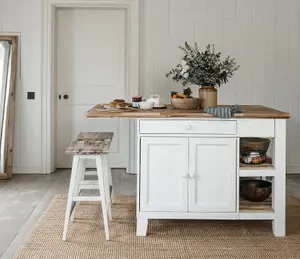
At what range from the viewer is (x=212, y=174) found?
115 inches

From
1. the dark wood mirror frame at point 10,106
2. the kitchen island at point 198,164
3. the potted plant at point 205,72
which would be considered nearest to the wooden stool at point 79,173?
the kitchen island at point 198,164

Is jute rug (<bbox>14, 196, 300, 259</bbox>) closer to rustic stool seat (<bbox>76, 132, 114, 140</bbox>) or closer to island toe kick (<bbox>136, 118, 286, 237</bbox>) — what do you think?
island toe kick (<bbox>136, 118, 286, 237</bbox>)

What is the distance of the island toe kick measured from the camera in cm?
290

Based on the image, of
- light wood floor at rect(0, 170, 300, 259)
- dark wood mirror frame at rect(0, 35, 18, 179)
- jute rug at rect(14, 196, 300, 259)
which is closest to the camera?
jute rug at rect(14, 196, 300, 259)

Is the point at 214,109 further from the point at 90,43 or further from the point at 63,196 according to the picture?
the point at 90,43

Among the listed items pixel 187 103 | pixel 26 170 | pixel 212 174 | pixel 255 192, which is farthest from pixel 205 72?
pixel 26 170

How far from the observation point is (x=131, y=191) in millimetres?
4359

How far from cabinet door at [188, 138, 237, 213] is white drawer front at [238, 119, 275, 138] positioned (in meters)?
0.09

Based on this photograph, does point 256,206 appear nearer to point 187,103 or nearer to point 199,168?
point 199,168

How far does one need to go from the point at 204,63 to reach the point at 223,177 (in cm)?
84

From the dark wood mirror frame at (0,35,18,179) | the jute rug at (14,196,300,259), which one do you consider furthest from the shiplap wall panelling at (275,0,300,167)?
the dark wood mirror frame at (0,35,18,179)

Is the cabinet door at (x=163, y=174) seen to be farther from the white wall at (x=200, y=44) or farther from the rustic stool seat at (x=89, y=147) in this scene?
the white wall at (x=200, y=44)

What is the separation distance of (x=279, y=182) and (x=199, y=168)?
552 mm

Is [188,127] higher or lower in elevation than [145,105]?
lower
